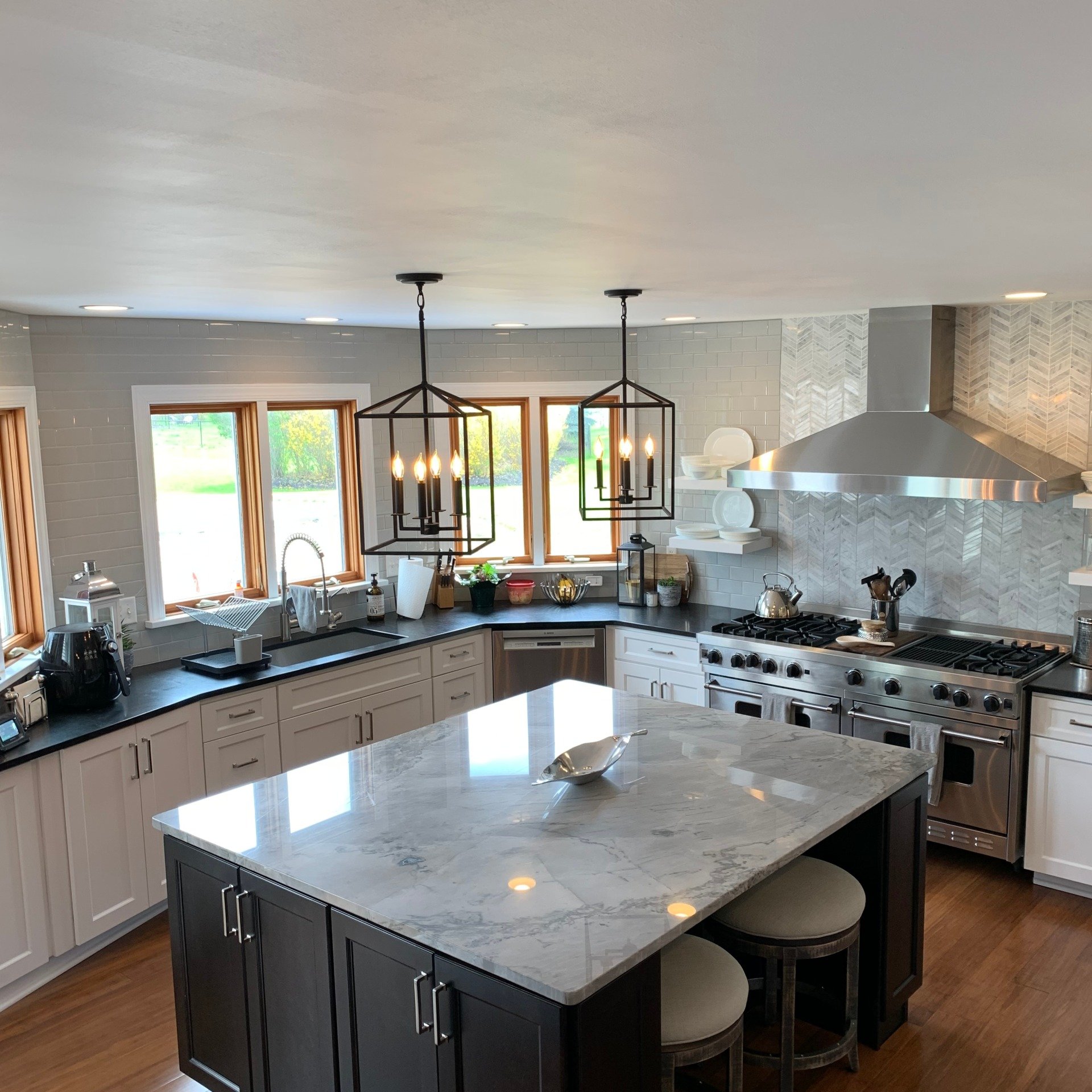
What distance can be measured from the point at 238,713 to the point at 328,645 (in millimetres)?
1049

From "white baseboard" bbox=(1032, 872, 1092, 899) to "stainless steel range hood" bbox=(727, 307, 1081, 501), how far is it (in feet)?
5.81

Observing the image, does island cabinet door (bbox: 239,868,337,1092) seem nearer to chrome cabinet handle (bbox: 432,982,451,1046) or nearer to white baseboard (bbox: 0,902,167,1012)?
chrome cabinet handle (bbox: 432,982,451,1046)

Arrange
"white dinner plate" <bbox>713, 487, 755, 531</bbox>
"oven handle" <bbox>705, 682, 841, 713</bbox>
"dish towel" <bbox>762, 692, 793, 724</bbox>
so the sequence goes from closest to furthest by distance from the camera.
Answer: "oven handle" <bbox>705, 682, 841, 713</bbox> < "dish towel" <bbox>762, 692, 793, 724</bbox> < "white dinner plate" <bbox>713, 487, 755, 531</bbox>

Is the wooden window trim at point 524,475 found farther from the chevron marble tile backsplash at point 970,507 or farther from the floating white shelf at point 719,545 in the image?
the chevron marble tile backsplash at point 970,507

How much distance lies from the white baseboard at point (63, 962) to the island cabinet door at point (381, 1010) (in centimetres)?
190

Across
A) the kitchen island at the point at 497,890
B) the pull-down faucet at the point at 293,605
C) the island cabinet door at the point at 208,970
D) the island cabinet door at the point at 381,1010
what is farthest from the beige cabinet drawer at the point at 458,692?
the island cabinet door at the point at 381,1010

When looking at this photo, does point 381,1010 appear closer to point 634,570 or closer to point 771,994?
point 771,994

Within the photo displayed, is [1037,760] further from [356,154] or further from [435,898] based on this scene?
[356,154]

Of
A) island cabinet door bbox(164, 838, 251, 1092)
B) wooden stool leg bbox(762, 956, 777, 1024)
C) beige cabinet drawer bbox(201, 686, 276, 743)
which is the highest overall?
beige cabinet drawer bbox(201, 686, 276, 743)

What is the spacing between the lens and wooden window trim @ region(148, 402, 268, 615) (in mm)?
5801

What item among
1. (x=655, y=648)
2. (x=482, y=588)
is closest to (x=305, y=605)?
(x=482, y=588)

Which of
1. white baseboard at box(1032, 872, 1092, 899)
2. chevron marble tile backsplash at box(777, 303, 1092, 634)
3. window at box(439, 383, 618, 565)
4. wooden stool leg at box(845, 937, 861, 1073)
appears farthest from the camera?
window at box(439, 383, 618, 565)

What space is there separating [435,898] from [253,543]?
12.0ft

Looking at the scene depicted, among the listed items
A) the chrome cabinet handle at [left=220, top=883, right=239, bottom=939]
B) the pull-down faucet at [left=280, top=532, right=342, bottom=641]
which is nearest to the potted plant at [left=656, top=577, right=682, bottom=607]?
the pull-down faucet at [left=280, top=532, right=342, bottom=641]
